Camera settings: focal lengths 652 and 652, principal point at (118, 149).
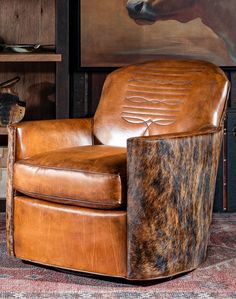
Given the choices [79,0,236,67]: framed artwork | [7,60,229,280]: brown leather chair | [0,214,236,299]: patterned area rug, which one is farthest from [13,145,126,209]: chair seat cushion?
[79,0,236,67]: framed artwork

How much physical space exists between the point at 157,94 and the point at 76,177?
720mm

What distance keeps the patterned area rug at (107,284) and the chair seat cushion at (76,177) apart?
1.01 ft

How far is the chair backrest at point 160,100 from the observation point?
9.23ft

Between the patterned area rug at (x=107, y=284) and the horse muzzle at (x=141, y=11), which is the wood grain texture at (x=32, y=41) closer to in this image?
the horse muzzle at (x=141, y=11)

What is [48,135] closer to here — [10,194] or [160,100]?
[10,194]

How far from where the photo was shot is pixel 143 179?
2355 mm

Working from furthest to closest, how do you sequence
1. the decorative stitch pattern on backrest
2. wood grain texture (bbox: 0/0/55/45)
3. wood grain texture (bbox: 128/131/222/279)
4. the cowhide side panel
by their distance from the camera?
wood grain texture (bbox: 0/0/55/45) < the decorative stitch pattern on backrest < the cowhide side panel < wood grain texture (bbox: 128/131/222/279)

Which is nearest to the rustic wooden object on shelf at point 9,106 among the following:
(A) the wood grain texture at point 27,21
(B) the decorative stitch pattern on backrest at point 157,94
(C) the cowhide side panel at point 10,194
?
(A) the wood grain texture at point 27,21

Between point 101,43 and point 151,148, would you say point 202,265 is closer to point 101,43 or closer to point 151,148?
point 151,148

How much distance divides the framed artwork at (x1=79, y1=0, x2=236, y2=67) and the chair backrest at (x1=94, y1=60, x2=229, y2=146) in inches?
29.0

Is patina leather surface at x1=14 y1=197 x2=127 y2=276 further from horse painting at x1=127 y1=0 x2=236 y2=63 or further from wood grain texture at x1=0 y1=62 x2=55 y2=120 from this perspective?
horse painting at x1=127 y1=0 x2=236 y2=63

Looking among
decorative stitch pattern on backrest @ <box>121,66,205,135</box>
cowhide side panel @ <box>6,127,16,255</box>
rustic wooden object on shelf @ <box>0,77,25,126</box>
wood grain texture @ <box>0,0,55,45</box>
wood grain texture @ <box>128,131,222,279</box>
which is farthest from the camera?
wood grain texture @ <box>0,0,55,45</box>

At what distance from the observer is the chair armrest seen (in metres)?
2.78

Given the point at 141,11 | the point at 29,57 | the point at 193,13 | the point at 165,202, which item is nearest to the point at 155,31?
the point at 141,11
